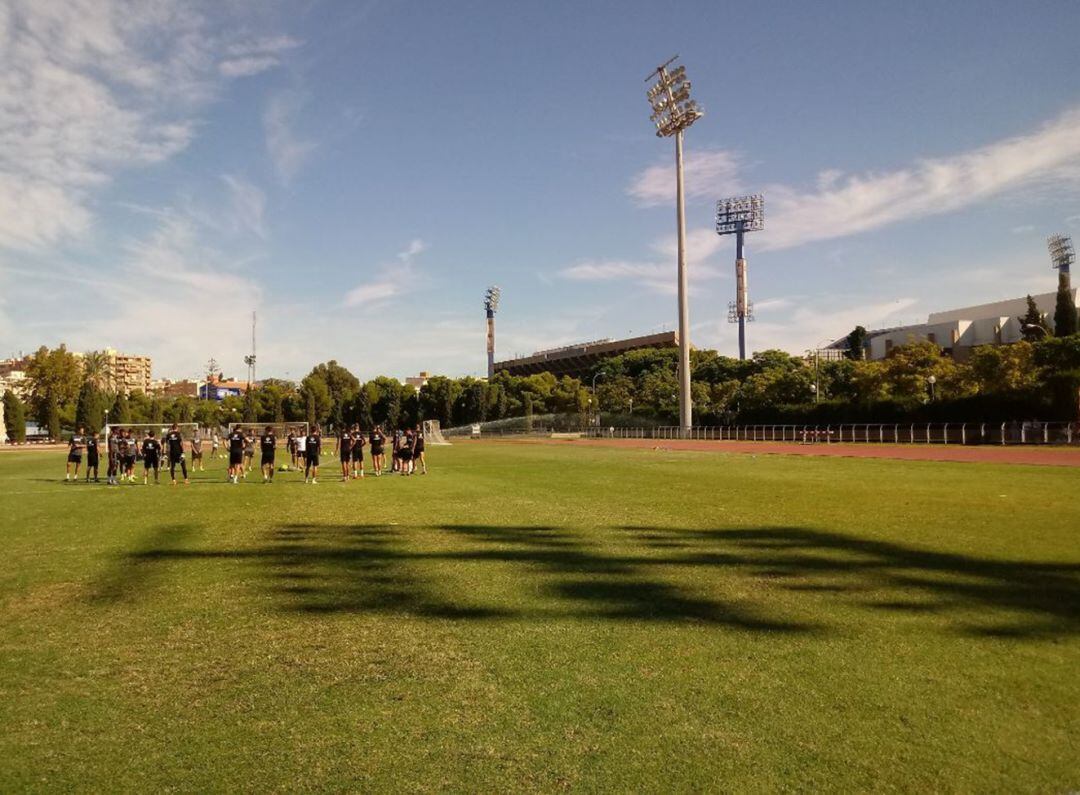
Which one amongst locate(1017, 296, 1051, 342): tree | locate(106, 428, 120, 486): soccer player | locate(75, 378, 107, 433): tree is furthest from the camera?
locate(75, 378, 107, 433): tree

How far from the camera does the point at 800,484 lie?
801 inches

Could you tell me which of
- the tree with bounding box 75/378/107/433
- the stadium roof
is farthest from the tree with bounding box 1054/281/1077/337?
the tree with bounding box 75/378/107/433

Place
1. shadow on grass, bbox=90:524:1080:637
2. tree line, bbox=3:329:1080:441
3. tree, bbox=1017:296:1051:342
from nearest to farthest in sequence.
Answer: shadow on grass, bbox=90:524:1080:637
tree line, bbox=3:329:1080:441
tree, bbox=1017:296:1051:342

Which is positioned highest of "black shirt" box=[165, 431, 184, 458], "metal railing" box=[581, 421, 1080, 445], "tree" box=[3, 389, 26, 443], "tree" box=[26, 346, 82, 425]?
"tree" box=[26, 346, 82, 425]

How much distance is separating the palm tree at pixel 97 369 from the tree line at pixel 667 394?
27 centimetres

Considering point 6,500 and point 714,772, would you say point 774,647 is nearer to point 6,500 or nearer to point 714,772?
point 714,772

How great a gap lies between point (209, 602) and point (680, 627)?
5.18 m

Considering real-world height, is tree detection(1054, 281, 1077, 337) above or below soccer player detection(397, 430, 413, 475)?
above

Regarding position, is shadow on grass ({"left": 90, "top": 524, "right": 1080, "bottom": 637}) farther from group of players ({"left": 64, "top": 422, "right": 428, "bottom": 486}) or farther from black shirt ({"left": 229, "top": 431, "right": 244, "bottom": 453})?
black shirt ({"left": 229, "top": 431, "right": 244, "bottom": 453})

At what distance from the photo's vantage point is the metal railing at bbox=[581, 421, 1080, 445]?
4122 centimetres

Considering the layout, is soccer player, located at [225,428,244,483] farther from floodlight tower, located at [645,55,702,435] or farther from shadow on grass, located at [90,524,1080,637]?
floodlight tower, located at [645,55,702,435]

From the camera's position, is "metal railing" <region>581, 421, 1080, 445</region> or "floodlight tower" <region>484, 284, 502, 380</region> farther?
"floodlight tower" <region>484, 284, 502, 380</region>

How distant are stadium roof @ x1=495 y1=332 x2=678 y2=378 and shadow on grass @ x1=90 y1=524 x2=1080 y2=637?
129 metres

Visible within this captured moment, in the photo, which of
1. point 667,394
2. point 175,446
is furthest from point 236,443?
point 667,394
